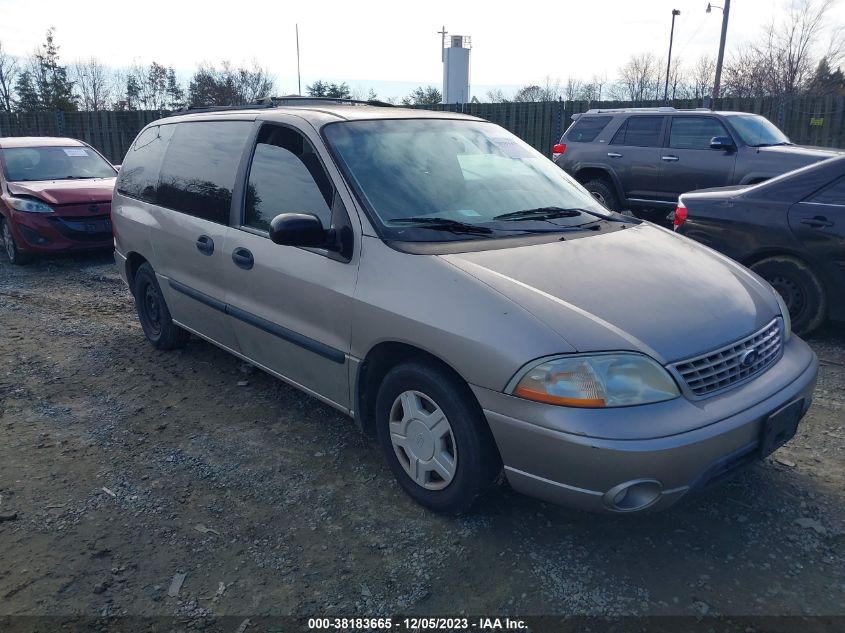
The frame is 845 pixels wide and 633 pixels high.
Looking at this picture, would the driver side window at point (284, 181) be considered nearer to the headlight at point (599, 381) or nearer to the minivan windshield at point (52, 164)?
the headlight at point (599, 381)

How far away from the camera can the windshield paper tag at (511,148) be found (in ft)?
13.6

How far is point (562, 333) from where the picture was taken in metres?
2.55

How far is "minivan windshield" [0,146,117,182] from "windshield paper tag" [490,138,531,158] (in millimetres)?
7753

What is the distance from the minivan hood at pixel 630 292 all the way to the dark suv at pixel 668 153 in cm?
658

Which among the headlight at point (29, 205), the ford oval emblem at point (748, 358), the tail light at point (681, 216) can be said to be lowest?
the headlight at point (29, 205)

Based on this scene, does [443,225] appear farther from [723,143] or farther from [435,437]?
[723,143]

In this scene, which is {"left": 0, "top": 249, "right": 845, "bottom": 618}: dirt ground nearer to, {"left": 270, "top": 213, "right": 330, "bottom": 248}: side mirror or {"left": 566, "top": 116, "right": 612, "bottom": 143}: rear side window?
{"left": 270, "top": 213, "right": 330, "bottom": 248}: side mirror

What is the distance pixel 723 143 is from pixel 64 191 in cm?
890

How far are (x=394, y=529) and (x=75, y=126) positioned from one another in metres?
23.6

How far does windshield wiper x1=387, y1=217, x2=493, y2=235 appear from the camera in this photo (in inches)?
128

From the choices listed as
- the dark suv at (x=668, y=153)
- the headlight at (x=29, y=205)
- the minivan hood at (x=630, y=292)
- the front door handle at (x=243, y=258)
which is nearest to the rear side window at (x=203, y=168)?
the front door handle at (x=243, y=258)

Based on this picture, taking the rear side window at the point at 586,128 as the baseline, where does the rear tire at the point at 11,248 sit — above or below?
below

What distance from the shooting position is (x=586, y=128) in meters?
11.0

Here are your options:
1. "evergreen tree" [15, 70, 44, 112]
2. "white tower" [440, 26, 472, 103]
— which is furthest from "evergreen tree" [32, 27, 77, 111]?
"white tower" [440, 26, 472, 103]
